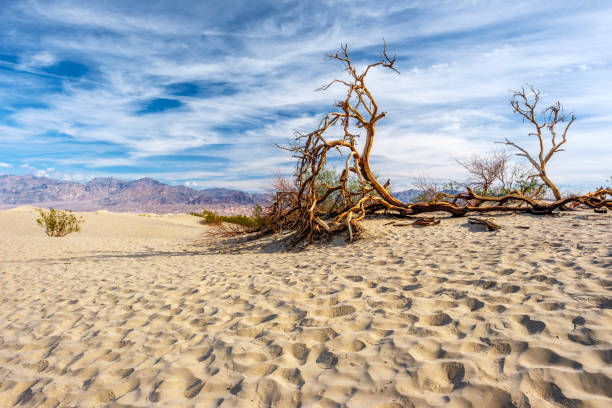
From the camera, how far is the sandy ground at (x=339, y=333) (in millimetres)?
2146

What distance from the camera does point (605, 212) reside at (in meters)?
8.48

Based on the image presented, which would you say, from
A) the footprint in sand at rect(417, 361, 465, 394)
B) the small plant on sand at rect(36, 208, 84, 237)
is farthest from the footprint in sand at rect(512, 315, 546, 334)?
the small plant on sand at rect(36, 208, 84, 237)

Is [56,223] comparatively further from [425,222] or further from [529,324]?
[529,324]

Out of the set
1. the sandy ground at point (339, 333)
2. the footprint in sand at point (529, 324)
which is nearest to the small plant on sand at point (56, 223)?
the sandy ground at point (339, 333)

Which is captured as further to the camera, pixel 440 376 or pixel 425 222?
pixel 425 222

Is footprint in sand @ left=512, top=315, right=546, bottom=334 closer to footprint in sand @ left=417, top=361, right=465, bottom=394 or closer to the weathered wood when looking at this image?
footprint in sand @ left=417, top=361, right=465, bottom=394

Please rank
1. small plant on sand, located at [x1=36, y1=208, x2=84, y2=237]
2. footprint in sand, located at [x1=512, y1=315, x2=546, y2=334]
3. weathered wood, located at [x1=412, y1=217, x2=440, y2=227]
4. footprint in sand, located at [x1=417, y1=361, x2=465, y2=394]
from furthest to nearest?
small plant on sand, located at [x1=36, y1=208, x2=84, y2=237]
weathered wood, located at [x1=412, y1=217, x2=440, y2=227]
footprint in sand, located at [x1=512, y1=315, x2=546, y2=334]
footprint in sand, located at [x1=417, y1=361, x2=465, y2=394]

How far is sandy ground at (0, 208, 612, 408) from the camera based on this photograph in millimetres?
2146

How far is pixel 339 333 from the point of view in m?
2.97

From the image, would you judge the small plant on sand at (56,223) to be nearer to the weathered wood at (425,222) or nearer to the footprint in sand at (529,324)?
the weathered wood at (425,222)

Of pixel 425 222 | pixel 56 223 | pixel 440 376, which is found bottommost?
pixel 440 376

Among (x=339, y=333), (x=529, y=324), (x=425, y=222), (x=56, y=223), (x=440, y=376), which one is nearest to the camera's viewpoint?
A: (x=440, y=376)

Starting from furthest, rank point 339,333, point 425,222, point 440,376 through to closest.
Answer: point 425,222 < point 339,333 < point 440,376

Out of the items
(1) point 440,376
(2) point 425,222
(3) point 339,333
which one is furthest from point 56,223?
(1) point 440,376
